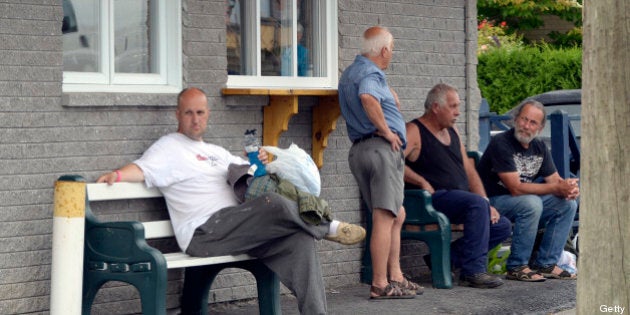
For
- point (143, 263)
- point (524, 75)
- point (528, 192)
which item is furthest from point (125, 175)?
point (524, 75)

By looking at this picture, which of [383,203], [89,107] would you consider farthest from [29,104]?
[383,203]

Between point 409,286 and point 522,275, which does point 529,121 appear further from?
point 409,286

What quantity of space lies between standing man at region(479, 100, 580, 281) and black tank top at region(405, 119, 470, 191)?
44cm

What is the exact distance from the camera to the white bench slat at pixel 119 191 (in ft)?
23.8

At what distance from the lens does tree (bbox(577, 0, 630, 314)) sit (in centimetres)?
500

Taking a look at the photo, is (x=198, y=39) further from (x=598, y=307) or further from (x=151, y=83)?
(x=598, y=307)

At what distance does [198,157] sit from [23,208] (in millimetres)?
1071

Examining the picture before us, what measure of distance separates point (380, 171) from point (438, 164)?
0.94m

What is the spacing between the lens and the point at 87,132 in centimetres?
750

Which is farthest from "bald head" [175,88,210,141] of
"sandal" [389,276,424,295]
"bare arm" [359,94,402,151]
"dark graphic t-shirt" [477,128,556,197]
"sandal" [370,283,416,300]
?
"dark graphic t-shirt" [477,128,556,197]

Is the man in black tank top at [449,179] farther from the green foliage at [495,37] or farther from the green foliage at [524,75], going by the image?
the green foliage at [495,37]

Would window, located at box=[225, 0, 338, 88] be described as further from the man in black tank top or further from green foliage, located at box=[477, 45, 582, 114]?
green foliage, located at box=[477, 45, 582, 114]

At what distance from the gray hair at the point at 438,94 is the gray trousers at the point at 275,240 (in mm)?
2119
